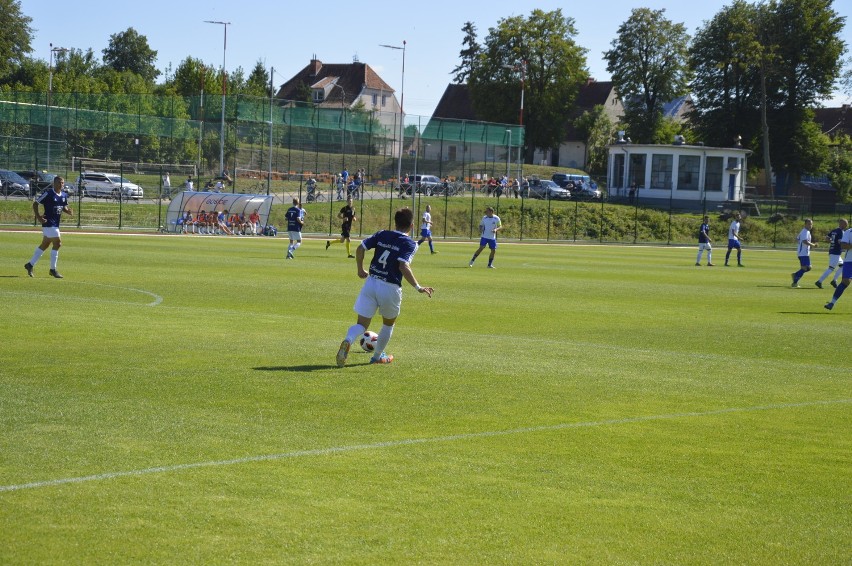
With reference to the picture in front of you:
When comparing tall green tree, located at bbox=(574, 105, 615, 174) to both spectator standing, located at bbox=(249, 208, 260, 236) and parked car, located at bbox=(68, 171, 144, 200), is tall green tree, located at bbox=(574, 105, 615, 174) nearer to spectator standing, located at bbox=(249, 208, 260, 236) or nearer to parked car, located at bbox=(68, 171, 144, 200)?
parked car, located at bbox=(68, 171, 144, 200)

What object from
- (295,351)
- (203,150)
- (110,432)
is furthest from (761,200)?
(110,432)

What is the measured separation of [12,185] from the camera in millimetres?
59875

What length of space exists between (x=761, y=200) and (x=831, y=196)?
75.7ft

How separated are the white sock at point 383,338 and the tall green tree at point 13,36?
108 meters

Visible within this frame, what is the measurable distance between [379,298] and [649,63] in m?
105

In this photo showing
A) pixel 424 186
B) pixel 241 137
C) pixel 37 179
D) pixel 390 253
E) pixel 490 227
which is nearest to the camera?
pixel 390 253

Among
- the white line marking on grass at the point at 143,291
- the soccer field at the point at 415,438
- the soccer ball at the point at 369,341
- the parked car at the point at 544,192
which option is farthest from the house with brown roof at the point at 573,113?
the soccer ball at the point at 369,341

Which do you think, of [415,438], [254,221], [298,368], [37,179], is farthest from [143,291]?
[37,179]

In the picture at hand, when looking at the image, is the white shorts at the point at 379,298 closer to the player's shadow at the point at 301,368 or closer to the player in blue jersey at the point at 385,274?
the player in blue jersey at the point at 385,274

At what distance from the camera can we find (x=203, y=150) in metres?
76.2

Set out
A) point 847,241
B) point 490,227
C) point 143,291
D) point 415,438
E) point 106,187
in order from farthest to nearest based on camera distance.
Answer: point 106,187
point 490,227
point 847,241
point 143,291
point 415,438

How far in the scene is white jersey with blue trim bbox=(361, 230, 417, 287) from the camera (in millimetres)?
12727

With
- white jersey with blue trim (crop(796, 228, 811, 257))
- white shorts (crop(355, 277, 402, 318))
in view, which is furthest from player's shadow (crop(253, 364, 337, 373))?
white jersey with blue trim (crop(796, 228, 811, 257))

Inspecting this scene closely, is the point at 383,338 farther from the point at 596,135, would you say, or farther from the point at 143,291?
the point at 596,135
